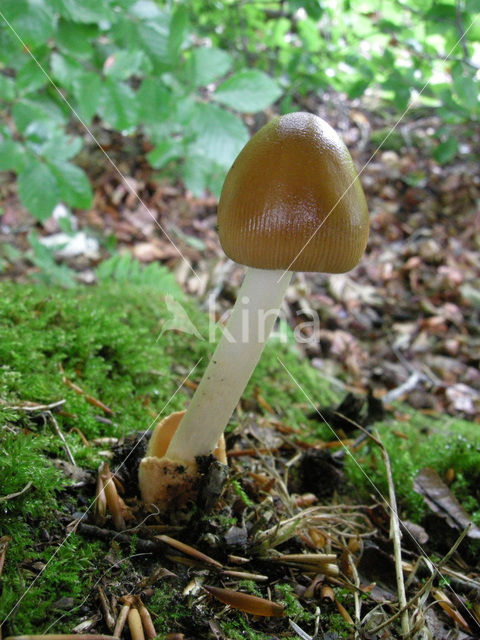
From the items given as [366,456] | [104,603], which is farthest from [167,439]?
[366,456]

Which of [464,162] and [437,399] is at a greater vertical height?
[464,162]

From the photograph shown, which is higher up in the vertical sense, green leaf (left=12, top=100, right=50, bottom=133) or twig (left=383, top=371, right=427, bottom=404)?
green leaf (left=12, top=100, right=50, bottom=133)

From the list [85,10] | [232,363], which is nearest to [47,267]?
[85,10]

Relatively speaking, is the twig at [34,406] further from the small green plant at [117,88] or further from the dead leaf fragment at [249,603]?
the small green plant at [117,88]

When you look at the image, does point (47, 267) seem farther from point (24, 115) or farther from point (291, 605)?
point (291, 605)

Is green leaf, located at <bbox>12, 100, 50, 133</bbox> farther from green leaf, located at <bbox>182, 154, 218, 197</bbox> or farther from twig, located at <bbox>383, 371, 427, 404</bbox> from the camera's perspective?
twig, located at <bbox>383, 371, 427, 404</bbox>

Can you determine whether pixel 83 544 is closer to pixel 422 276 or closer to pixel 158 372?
pixel 158 372

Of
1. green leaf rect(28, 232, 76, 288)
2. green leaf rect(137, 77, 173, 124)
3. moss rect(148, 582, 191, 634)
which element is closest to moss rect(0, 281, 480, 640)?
moss rect(148, 582, 191, 634)
